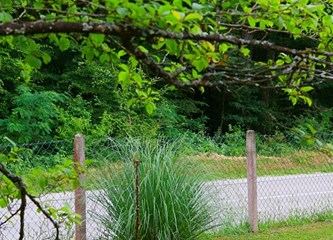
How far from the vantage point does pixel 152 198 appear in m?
5.93

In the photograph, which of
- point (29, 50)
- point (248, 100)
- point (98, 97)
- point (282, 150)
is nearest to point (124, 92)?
point (98, 97)

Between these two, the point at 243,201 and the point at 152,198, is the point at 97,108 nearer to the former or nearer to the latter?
the point at 243,201

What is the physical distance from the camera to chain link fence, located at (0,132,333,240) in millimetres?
6250

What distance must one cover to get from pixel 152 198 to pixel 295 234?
2.31 m

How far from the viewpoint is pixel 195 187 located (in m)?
6.16

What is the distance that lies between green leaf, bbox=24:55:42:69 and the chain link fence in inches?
37.8

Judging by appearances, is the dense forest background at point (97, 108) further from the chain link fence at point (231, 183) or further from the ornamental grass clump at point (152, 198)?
the ornamental grass clump at point (152, 198)

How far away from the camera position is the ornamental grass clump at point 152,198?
593 centimetres

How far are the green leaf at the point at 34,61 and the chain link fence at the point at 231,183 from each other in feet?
3.15

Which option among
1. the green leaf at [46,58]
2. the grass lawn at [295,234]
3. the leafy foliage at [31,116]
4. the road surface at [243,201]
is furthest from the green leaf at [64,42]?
the leafy foliage at [31,116]

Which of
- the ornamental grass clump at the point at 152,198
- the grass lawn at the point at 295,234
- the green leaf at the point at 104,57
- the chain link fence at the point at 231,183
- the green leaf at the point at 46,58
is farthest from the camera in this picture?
the grass lawn at the point at 295,234

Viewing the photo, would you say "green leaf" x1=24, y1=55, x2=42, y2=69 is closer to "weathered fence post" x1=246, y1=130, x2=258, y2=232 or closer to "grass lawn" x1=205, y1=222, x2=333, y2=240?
"grass lawn" x1=205, y1=222, x2=333, y2=240

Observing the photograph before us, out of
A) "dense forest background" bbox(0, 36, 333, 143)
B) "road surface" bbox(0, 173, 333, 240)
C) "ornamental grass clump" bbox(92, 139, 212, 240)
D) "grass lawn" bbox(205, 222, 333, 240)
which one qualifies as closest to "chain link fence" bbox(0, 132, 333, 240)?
"road surface" bbox(0, 173, 333, 240)

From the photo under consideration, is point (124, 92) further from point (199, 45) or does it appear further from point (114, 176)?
point (199, 45)
